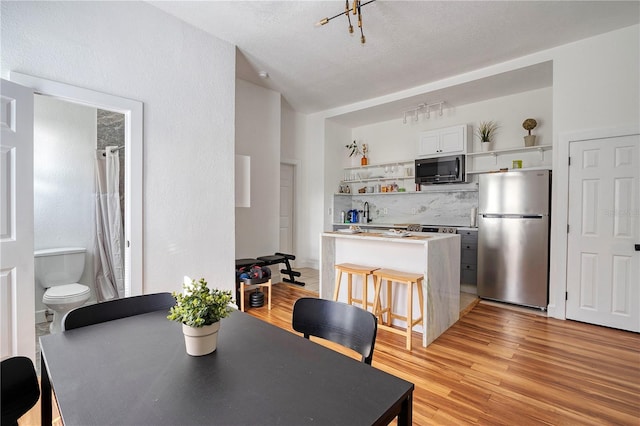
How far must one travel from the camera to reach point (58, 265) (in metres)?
2.72

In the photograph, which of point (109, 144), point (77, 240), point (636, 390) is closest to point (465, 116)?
point (636, 390)

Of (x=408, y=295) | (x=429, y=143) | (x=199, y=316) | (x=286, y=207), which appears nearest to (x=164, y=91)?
(x=199, y=316)

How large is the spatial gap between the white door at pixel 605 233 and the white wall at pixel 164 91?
3.80 m

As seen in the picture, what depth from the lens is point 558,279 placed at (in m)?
3.39

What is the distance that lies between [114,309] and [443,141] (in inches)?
190

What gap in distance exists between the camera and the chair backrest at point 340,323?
4.05 feet

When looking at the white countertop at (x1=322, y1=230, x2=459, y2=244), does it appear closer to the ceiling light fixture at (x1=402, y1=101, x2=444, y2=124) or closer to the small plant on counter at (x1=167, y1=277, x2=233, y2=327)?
the small plant on counter at (x1=167, y1=277, x2=233, y2=327)

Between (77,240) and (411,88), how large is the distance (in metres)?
4.58

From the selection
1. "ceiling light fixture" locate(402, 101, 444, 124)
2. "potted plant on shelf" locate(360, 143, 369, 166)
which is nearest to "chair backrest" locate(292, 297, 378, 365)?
"ceiling light fixture" locate(402, 101, 444, 124)

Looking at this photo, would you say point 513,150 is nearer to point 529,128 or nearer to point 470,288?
point 529,128

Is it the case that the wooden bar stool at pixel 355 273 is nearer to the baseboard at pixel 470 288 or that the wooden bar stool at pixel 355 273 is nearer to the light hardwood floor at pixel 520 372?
the light hardwood floor at pixel 520 372

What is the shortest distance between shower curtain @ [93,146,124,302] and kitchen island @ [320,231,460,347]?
6.68 ft

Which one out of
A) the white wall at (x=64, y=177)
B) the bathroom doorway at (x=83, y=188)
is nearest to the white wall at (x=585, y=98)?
the bathroom doorway at (x=83, y=188)

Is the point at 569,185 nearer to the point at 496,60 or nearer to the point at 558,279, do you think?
the point at 558,279
